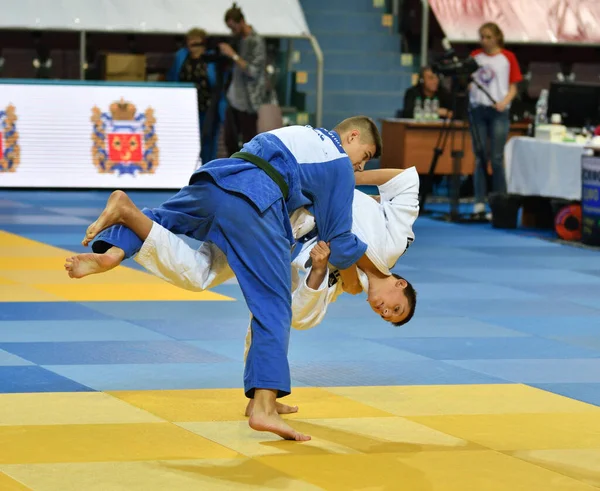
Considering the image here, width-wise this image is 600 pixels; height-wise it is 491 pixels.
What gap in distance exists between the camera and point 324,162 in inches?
251

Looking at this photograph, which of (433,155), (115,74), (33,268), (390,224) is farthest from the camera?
(115,74)

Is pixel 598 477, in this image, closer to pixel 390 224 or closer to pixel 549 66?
pixel 390 224

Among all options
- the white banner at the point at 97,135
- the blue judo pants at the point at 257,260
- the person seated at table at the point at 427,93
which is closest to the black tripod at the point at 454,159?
the person seated at table at the point at 427,93

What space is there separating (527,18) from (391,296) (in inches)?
716

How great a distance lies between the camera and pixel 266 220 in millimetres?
6285

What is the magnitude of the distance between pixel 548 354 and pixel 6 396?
369 centimetres

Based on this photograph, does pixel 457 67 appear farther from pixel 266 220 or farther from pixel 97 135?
pixel 266 220

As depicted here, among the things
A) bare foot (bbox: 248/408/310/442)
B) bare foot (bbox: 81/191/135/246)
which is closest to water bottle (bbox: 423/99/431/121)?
bare foot (bbox: 248/408/310/442)

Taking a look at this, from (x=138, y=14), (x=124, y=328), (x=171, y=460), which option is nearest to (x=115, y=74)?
(x=138, y=14)

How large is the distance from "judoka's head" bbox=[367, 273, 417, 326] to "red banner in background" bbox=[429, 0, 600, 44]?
16825mm

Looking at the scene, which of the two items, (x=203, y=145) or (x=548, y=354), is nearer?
(x=548, y=354)

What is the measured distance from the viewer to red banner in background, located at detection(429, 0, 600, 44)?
23344 mm

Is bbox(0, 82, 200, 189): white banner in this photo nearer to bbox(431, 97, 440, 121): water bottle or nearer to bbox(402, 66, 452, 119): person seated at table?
bbox(402, 66, 452, 119): person seated at table

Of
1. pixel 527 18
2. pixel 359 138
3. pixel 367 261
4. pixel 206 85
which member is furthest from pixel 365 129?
pixel 527 18
